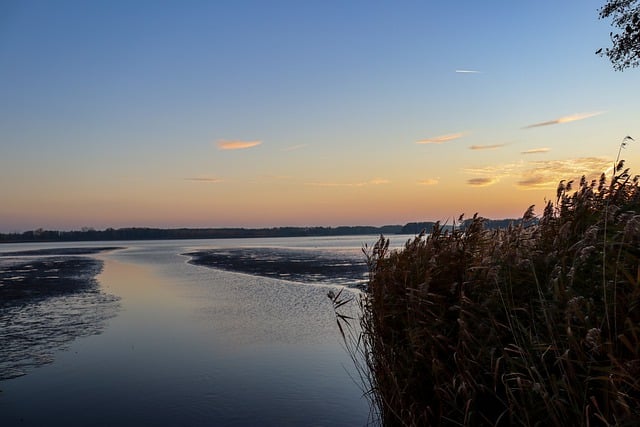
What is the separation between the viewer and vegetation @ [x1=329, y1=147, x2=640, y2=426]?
4.68 m

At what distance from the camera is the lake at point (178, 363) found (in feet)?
33.2

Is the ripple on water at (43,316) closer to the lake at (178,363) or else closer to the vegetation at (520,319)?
the lake at (178,363)

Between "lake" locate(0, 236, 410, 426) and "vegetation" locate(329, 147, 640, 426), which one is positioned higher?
"vegetation" locate(329, 147, 640, 426)

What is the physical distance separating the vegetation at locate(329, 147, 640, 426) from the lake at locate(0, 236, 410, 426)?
10.3 ft

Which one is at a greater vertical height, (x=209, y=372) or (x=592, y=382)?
(x=592, y=382)

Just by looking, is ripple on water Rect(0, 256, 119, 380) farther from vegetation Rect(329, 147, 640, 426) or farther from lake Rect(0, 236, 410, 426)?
vegetation Rect(329, 147, 640, 426)

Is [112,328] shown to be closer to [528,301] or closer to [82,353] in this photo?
[82,353]

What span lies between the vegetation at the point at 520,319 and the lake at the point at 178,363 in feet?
10.3

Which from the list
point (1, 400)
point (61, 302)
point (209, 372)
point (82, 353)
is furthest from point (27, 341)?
point (61, 302)

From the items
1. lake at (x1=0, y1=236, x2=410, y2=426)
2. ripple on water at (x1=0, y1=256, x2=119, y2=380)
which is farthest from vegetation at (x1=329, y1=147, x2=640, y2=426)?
ripple on water at (x1=0, y1=256, x2=119, y2=380)

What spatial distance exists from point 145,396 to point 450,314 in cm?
730

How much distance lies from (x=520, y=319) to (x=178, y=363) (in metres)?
10.3

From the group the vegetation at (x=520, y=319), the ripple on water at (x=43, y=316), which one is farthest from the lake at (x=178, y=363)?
the vegetation at (x=520, y=319)

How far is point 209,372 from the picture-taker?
42.5ft
